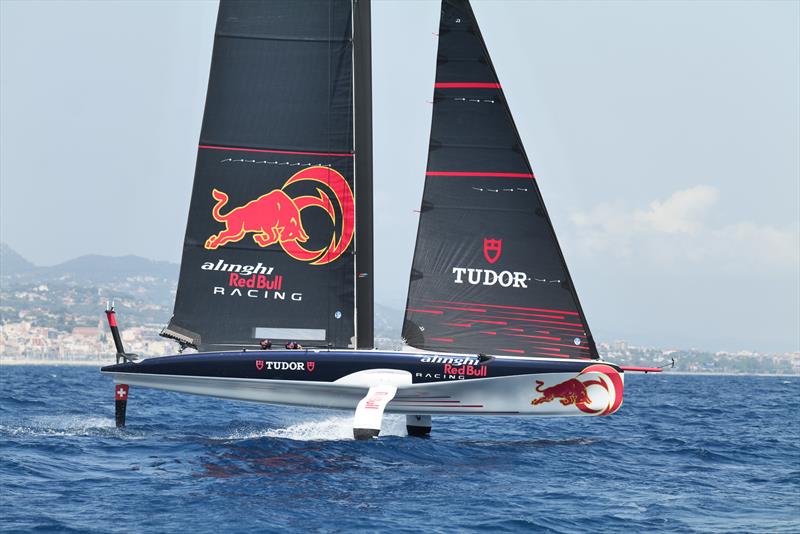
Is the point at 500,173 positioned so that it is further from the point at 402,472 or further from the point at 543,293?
the point at 402,472

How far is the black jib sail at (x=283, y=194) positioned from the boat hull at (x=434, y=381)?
0.93 meters

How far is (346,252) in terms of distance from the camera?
19.9 m

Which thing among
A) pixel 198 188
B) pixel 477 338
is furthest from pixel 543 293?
pixel 198 188

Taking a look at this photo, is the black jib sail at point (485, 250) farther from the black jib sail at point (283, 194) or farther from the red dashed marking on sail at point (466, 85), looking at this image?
the black jib sail at point (283, 194)

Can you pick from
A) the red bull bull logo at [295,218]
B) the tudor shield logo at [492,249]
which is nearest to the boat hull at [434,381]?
the tudor shield logo at [492,249]

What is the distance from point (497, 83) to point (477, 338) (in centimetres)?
463

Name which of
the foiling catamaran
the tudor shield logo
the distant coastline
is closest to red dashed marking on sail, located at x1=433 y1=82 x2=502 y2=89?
Result: the foiling catamaran

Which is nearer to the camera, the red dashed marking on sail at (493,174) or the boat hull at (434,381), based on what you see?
the boat hull at (434,381)

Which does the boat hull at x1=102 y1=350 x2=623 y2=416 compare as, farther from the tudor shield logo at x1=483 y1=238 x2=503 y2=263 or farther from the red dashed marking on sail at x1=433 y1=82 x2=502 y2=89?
the red dashed marking on sail at x1=433 y1=82 x2=502 y2=89

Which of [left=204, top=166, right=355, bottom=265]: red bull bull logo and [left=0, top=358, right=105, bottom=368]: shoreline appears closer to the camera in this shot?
[left=204, top=166, right=355, bottom=265]: red bull bull logo

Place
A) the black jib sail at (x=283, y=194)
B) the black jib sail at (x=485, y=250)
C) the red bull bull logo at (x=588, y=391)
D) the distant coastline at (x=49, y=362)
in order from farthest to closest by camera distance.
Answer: the distant coastline at (x=49, y=362)
the black jib sail at (x=283, y=194)
the black jib sail at (x=485, y=250)
the red bull bull logo at (x=588, y=391)

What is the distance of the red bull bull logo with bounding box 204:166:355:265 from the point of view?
65.4 feet

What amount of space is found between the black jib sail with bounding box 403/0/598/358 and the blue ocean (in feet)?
6.54

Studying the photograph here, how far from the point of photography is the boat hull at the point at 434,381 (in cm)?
1861
